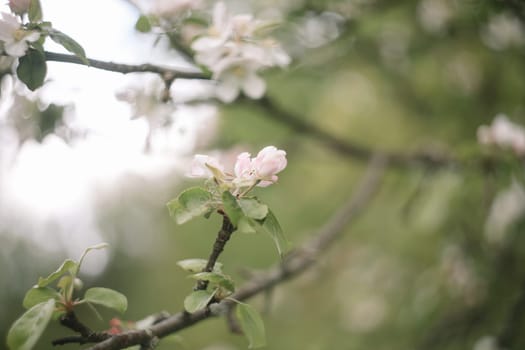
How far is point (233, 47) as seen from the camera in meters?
0.94

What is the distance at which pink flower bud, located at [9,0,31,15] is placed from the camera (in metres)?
0.75

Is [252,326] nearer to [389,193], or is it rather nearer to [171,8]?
[171,8]

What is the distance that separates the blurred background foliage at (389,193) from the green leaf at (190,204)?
0.82ft

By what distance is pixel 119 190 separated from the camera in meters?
3.08

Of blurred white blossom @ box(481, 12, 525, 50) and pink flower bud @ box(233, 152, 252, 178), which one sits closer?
pink flower bud @ box(233, 152, 252, 178)

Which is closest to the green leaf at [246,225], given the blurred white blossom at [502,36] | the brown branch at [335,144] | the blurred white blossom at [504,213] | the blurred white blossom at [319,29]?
the brown branch at [335,144]

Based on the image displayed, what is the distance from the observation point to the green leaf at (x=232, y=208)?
63 cm

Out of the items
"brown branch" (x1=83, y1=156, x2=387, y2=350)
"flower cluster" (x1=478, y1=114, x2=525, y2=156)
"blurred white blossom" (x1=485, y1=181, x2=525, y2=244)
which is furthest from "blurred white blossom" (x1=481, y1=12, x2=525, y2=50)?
"flower cluster" (x1=478, y1=114, x2=525, y2=156)

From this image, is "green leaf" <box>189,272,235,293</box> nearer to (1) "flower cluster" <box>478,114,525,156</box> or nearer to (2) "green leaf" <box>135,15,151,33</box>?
(2) "green leaf" <box>135,15,151,33</box>

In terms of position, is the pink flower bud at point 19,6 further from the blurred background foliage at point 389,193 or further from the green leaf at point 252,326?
the green leaf at point 252,326

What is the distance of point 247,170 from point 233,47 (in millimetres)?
334

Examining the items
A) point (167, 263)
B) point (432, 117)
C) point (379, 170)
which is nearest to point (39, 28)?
point (379, 170)

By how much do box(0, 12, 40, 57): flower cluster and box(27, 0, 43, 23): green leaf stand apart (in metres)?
0.02

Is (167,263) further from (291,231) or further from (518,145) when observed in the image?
(518,145)
